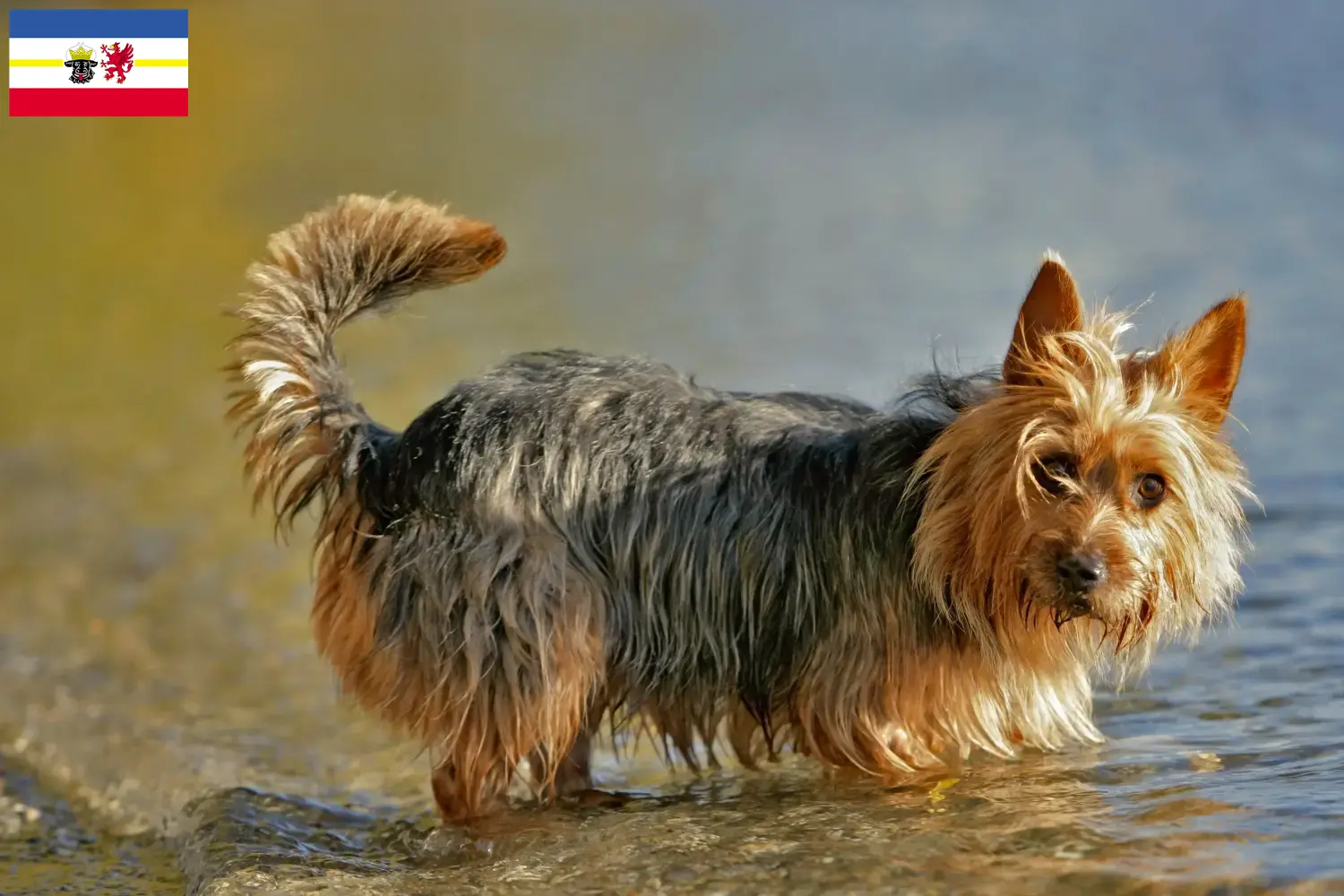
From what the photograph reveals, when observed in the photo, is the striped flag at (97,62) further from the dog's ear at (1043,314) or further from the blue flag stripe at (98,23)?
the dog's ear at (1043,314)

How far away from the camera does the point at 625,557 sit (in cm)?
464

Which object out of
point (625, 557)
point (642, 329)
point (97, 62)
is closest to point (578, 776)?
point (625, 557)

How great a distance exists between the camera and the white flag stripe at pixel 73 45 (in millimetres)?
10477

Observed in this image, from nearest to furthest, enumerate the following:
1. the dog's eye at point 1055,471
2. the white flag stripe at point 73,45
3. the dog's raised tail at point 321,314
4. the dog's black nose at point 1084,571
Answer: the dog's black nose at point 1084,571 → the dog's eye at point 1055,471 → the dog's raised tail at point 321,314 → the white flag stripe at point 73,45

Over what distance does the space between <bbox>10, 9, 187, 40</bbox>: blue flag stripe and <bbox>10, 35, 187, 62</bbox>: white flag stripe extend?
35 mm

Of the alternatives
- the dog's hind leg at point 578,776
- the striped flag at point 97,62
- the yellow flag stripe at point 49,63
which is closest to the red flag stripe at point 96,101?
the striped flag at point 97,62

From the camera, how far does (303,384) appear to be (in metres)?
4.71

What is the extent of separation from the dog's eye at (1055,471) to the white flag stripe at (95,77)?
7982 millimetres

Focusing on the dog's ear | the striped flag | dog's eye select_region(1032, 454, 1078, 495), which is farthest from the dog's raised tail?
the striped flag

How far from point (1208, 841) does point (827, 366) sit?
584cm

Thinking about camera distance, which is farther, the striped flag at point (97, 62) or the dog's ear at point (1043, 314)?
the striped flag at point (97, 62)

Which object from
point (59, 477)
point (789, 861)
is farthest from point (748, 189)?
point (789, 861)

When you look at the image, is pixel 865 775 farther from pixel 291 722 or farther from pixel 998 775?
pixel 291 722

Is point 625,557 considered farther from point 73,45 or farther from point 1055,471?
point 73,45
